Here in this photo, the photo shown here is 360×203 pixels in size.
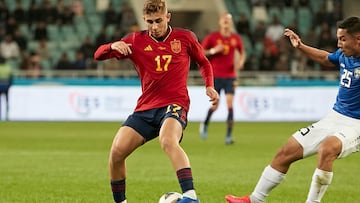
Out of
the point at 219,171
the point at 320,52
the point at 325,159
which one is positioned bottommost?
the point at 219,171

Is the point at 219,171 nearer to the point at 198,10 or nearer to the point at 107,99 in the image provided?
the point at 107,99

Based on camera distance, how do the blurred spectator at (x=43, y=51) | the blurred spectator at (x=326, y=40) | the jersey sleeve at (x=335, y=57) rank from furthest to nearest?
the blurred spectator at (x=326, y=40) < the blurred spectator at (x=43, y=51) < the jersey sleeve at (x=335, y=57)

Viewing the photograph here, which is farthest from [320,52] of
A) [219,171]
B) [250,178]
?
[219,171]

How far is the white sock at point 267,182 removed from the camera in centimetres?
874

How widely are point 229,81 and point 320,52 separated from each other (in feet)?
33.7

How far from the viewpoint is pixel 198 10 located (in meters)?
35.5

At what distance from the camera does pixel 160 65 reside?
8.89m

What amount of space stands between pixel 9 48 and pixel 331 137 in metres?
23.2

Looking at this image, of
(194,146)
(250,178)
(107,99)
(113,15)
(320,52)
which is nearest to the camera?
(320,52)

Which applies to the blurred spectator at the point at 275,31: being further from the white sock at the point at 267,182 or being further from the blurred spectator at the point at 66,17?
the white sock at the point at 267,182

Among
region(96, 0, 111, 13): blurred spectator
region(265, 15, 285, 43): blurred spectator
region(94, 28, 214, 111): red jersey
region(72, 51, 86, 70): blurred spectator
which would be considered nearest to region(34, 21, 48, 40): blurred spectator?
region(72, 51, 86, 70): blurred spectator

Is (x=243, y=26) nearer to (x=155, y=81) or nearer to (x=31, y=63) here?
(x=31, y=63)

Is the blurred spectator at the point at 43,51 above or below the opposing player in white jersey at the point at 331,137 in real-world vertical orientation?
below

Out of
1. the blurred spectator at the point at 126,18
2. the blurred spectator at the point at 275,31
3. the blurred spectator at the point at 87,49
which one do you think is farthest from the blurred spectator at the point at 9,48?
the blurred spectator at the point at 275,31
